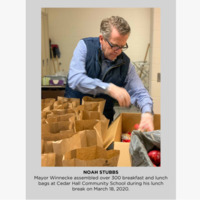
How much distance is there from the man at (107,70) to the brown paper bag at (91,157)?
0.38 meters

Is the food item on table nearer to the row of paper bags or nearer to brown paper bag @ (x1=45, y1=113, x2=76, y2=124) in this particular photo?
the row of paper bags

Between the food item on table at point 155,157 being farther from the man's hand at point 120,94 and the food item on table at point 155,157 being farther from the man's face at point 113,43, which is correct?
the man's face at point 113,43

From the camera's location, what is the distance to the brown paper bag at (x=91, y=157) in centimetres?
68

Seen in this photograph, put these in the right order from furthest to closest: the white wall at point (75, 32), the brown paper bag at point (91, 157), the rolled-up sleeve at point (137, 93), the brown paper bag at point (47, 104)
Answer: the white wall at point (75, 32)
the rolled-up sleeve at point (137, 93)
the brown paper bag at point (47, 104)
the brown paper bag at point (91, 157)

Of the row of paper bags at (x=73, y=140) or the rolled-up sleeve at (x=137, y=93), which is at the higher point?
the rolled-up sleeve at (x=137, y=93)

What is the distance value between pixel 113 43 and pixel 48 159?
26.6 inches

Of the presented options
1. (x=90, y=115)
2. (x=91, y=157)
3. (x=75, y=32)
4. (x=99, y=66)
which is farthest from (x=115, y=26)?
(x=75, y=32)

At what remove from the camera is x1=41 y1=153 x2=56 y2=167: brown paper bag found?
0.71 meters

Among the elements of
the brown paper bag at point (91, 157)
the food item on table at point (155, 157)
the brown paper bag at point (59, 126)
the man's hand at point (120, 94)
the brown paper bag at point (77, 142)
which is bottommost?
the food item on table at point (155, 157)

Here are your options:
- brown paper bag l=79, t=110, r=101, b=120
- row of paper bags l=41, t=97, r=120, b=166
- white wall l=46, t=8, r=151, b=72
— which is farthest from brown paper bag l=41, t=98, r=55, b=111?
white wall l=46, t=8, r=151, b=72

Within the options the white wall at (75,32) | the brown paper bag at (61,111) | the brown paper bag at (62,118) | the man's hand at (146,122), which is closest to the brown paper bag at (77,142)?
the brown paper bag at (62,118)
